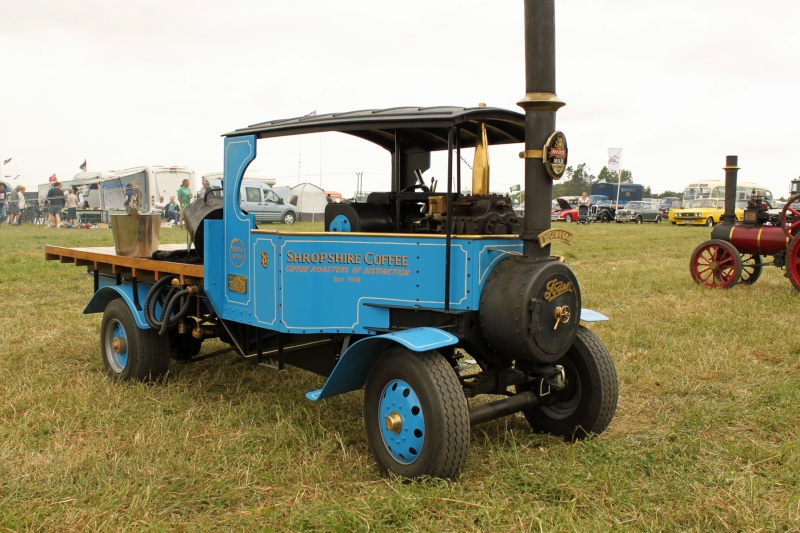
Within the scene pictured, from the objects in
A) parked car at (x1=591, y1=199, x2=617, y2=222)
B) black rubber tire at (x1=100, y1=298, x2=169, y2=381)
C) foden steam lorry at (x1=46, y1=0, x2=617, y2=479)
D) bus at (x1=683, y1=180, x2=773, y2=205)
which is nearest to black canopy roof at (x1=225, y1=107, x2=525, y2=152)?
foden steam lorry at (x1=46, y1=0, x2=617, y2=479)

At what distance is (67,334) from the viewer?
6902 millimetres

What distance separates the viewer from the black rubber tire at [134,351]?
5.22 meters

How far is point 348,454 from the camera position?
3.92 m

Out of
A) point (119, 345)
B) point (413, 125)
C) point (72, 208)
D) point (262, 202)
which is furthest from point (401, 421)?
point (72, 208)

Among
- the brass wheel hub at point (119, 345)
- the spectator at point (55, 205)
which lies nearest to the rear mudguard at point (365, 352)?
the brass wheel hub at point (119, 345)

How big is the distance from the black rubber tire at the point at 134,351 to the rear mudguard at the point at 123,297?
73 millimetres

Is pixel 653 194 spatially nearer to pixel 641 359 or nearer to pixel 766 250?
pixel 766 250

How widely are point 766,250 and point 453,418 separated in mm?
8332

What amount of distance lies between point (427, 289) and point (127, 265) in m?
2.81

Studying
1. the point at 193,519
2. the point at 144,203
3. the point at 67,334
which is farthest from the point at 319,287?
the point at 144,203

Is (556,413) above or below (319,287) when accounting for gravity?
below

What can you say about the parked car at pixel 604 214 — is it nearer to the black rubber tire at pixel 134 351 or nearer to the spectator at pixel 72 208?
the spectator at pixel 72 208

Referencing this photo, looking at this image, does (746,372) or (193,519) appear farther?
(746,372)

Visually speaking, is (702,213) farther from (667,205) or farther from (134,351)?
(134,351)
